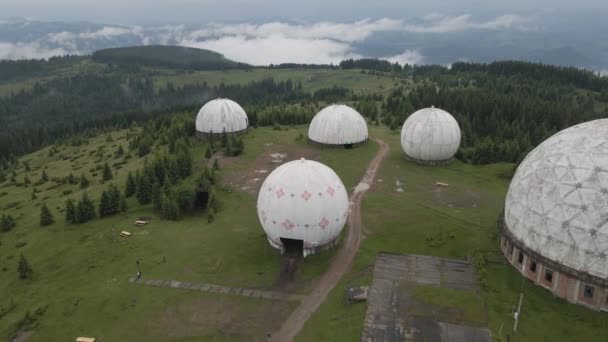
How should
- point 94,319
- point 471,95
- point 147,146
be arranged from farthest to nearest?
point 471,95 → point 147,146 → point 94,319

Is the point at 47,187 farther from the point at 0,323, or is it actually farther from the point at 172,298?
the point at 172,298

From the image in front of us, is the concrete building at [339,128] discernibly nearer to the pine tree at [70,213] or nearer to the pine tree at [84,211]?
the pine tree at [84,211]

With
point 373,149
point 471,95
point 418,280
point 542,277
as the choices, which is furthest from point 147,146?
point 471,95

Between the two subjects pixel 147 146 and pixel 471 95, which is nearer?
pixel 147 146

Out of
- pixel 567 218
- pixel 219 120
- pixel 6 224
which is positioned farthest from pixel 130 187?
pixel 567 218

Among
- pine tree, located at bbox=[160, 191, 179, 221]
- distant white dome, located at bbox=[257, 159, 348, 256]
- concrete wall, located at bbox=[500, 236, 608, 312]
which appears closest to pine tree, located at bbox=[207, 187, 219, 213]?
pine tree, located at bbox=[160, 191, 179, 221]

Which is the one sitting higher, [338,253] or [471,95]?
[471,95]

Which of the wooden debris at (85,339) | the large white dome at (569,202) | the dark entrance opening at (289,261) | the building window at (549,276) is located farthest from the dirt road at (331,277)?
the building window at (549,276)
